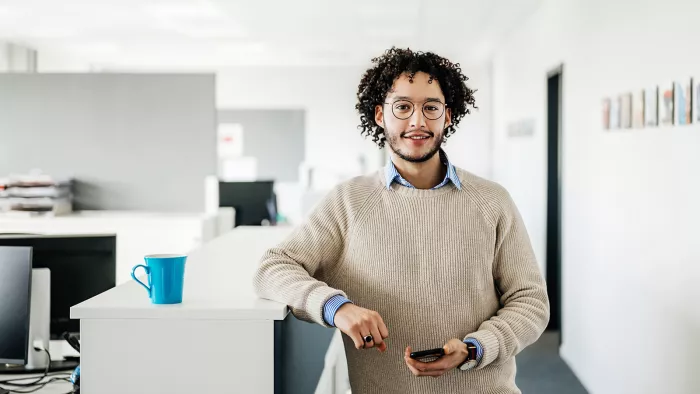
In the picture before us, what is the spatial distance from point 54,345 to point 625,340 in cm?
240

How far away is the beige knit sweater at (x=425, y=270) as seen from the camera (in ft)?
5.24

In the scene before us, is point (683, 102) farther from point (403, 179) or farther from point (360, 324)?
point (360, 324)

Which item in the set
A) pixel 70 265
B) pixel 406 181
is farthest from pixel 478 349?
pixel 70 265

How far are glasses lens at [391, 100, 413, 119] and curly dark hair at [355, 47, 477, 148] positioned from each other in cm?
5

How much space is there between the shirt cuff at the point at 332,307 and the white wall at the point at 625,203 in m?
1.57

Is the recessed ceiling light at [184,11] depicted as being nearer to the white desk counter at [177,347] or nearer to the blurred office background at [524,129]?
the blurred office background at [524,129]

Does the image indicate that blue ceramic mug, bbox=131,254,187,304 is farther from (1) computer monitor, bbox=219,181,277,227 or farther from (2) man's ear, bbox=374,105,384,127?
(1) computer monitor, bbox=219,181,277,227

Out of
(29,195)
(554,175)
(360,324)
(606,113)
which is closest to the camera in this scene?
(360,324)

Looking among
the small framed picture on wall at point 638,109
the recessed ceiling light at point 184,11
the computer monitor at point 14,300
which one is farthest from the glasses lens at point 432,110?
the recessed ceiling light at point 184,11

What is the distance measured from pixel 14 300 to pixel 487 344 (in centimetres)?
110

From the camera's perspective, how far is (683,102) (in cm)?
265

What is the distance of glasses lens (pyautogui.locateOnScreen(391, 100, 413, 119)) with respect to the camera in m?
1.64

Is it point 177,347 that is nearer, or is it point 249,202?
point 177,347

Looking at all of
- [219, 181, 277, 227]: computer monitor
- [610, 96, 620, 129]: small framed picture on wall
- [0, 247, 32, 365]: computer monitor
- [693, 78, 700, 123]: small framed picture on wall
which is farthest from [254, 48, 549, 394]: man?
[219, 181, 277, 227]: computer monitor
